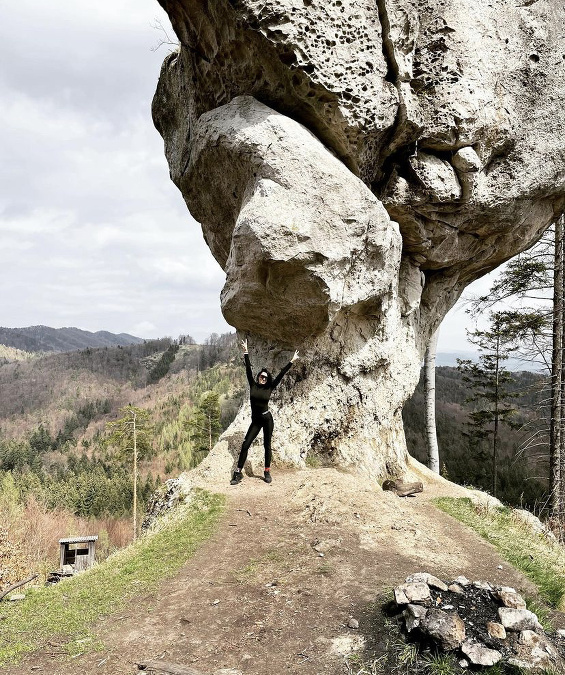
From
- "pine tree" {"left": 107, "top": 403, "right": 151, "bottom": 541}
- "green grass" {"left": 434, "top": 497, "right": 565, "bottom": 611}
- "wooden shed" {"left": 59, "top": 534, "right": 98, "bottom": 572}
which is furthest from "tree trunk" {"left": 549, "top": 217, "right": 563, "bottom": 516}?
"pine tree" {"left": 107, "top": 403, "right": 151, "bottom": 541}

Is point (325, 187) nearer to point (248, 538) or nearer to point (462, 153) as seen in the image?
point (462, 153)

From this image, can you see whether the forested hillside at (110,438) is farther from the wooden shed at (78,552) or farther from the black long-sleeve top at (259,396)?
the black long-sleeve top at (259,396)

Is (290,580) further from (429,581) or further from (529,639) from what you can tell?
(529,639)

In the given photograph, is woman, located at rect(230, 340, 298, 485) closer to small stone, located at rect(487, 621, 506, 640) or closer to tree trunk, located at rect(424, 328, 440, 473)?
small stone, located at rect(487, 621, 506, 640)

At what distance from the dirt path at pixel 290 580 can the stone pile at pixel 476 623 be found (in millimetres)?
471

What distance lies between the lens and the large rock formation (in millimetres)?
8242

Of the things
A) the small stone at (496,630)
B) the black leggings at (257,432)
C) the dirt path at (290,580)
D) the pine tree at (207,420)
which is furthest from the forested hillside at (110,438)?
the small stone at (496,630)

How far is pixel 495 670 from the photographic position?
3.32m

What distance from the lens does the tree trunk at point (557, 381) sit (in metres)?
13.6

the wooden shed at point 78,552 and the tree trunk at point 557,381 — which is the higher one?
the tree trunk at point 557,381

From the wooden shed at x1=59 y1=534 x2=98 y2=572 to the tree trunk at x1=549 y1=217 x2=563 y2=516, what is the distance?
14798mm

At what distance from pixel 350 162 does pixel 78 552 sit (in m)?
15.7

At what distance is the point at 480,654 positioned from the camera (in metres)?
3.41

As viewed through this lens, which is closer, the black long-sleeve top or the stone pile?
the stone pile
